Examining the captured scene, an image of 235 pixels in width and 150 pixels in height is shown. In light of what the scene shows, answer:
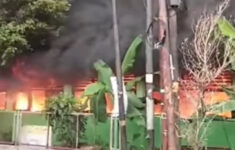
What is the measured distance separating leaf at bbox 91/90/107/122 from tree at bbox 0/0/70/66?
3.73 metres

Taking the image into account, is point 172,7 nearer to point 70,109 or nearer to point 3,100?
point 70,109

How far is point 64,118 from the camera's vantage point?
52.8 feet

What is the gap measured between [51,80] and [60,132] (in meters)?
4.80

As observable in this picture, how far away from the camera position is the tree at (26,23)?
16797 millimetres

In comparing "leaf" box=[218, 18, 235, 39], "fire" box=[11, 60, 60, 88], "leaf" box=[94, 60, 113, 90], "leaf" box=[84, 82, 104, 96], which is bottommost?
"leaf" box=[84, 82, 104, 96]

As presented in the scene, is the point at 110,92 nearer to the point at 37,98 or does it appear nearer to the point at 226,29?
the point at 226,29

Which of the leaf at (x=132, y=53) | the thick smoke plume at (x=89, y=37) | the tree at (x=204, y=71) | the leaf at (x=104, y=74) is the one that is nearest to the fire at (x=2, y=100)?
the thick smoke plume at (x=89, y=37)

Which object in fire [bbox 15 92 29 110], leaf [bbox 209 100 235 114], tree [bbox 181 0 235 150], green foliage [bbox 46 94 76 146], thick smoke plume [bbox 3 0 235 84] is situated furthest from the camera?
fire [bbox 15 92 29 110]

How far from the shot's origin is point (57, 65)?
19.7 meters

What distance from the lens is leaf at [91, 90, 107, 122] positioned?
15289 millimetres

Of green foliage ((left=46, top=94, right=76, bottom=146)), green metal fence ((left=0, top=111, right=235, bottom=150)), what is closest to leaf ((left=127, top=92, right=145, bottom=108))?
green metal fence ((left=0, top=111, right=235, bottom=150))

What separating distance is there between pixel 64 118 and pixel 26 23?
3.90m

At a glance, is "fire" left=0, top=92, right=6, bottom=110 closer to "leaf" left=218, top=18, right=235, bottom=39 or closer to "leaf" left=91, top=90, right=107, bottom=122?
"leaf" left=91, top=90, right=107, bottom=122

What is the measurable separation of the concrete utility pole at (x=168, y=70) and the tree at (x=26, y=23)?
8.94 meters
